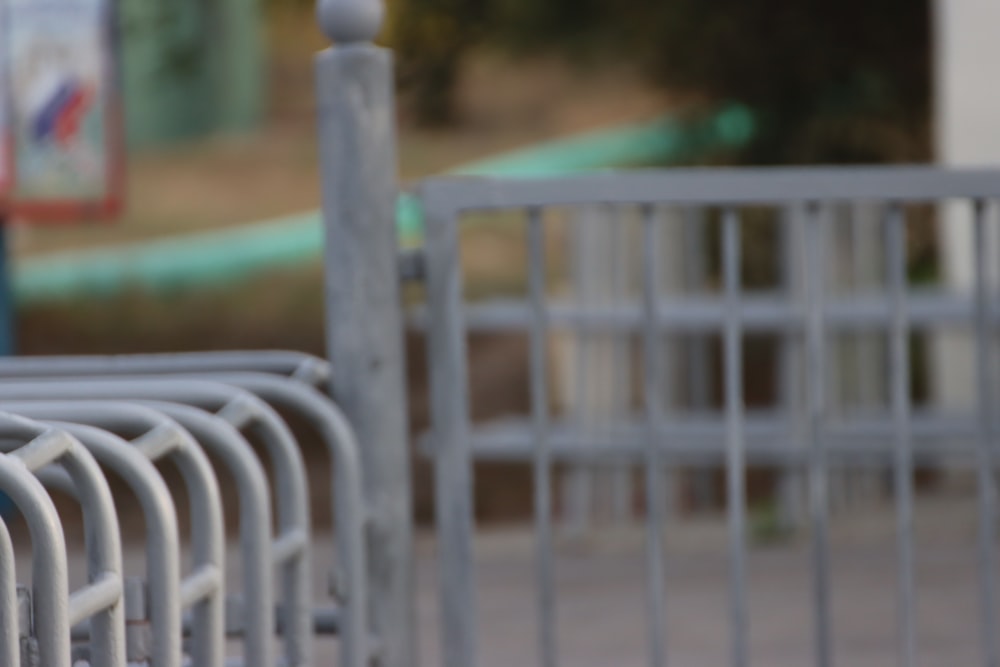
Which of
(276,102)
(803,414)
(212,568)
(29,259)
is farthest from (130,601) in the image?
(276,102)

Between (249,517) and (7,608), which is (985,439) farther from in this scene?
(7,608)

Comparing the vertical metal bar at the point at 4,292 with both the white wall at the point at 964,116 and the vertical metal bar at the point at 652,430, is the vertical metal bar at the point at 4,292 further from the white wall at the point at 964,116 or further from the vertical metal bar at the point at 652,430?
the vertical metal bar at the point at 652,430

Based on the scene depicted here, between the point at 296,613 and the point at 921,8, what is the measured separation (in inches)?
290

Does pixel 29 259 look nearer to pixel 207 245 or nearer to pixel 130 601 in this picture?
pixel 207 245

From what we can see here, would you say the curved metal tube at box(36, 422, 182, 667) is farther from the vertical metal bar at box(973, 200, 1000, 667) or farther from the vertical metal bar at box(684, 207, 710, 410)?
the vertical metal bar at box(684, 207, 710, 410)

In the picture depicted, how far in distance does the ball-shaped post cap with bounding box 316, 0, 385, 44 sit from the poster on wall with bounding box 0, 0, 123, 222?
12.5 ft

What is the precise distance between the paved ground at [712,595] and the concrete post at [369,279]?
1780mm

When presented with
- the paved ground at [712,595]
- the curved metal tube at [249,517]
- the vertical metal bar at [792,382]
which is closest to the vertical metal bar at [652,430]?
the curved metal tube at [249,517]

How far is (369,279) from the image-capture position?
2039mm

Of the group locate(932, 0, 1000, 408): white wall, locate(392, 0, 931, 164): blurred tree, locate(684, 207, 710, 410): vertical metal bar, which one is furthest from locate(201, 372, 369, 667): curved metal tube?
locate(392, 0, 931, 164): blurred tree

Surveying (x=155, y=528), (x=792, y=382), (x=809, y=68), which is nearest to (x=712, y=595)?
(x=792, y=382)

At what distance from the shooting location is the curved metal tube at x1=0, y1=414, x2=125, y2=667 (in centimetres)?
131

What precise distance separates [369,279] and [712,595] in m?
2.70

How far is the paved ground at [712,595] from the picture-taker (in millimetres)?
3846
